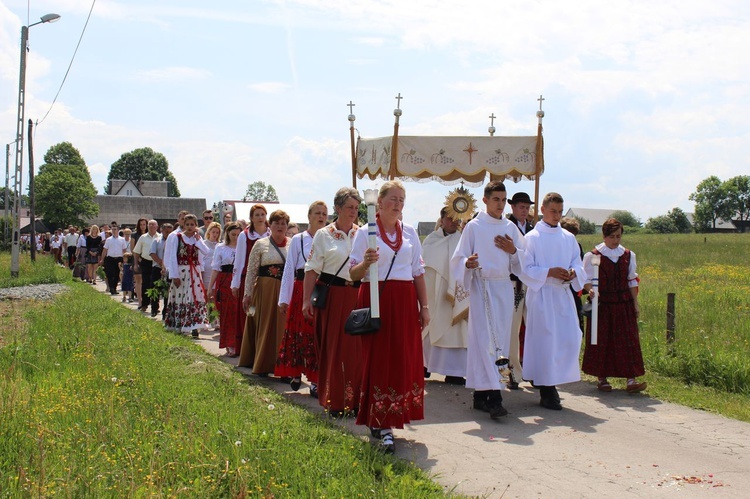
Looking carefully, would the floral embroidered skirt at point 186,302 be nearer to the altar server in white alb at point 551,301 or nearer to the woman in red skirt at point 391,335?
the altar server in white alb at point 551,301

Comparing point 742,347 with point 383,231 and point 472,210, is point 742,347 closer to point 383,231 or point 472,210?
point 472,210

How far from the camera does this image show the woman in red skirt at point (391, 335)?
6367mm

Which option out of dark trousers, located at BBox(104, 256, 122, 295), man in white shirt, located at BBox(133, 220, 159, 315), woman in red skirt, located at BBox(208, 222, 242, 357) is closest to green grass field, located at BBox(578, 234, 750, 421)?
woman in red skirt, located at BBox(208, 222, 242, 357)

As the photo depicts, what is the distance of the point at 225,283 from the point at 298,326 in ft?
12.3

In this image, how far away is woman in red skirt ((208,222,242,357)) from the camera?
11914 mm

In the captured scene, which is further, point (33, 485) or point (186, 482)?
point (186, 482)

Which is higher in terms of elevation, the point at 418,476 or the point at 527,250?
the point at 527,250

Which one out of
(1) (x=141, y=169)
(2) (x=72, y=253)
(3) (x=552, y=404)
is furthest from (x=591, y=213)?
(3) (x=552, y=404)

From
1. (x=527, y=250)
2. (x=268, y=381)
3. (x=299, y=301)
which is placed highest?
(x=527, y=250)

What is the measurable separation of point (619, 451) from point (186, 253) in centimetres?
859

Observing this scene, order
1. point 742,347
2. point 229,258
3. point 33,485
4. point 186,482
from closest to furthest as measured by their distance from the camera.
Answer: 1. point 33,485
2. point 186,482
3. point 742,347
4. point 229,258

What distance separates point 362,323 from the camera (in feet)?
20.6

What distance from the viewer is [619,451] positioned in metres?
6.57

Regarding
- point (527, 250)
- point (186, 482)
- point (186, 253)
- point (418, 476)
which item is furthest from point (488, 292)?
point (186, 253)
